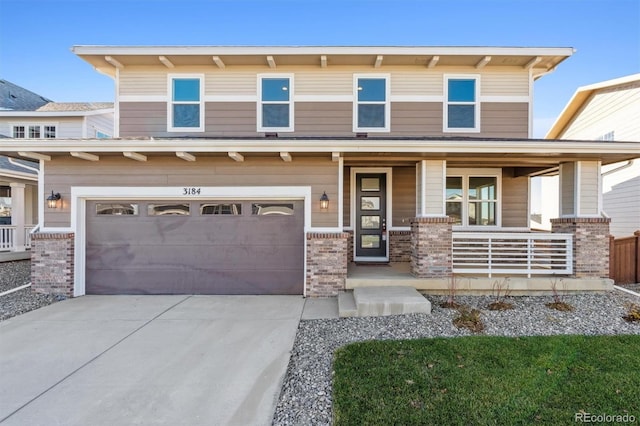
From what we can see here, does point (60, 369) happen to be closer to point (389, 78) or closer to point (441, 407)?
point (441, 407)

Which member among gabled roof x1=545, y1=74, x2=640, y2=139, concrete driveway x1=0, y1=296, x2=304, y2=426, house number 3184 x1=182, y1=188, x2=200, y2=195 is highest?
gabled roof x1=545, y1=74, x2=640, y2=139

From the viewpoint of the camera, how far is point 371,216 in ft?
27.5

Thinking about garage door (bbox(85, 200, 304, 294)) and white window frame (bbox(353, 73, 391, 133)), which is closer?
garage door (bbox(85, 200, 304, 294))

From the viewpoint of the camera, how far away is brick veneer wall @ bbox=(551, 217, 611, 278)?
6293mm

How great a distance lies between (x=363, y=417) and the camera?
8.45 ft

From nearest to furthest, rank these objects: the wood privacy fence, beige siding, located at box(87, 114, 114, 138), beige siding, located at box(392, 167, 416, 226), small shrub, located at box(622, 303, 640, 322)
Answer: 1. small shrub, located at box(622, 303, 640, 322)
2. the wood privacy fence
3. beige siding, located at box(392, 167, 416, 226)
4. beige siding, located at box(87, 114, 114, 138)

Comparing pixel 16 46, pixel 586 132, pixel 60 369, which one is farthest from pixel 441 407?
pixel 16 46

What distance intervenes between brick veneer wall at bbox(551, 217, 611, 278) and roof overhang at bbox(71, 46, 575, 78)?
14.5 ft

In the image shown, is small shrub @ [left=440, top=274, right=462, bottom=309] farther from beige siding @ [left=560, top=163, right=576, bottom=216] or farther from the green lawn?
beige siding @ [left=560, top=163, right=576, bottom=216]

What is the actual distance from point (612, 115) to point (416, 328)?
12.6m

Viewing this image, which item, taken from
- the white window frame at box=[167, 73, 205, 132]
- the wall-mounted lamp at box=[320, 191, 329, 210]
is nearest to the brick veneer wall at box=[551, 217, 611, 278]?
the wall-mounted lamp at box=[320, 191, 329, 210]

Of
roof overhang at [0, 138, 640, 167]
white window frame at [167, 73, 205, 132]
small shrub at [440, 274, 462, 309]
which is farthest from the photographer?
white window frame at [167, 73, 205, 132]

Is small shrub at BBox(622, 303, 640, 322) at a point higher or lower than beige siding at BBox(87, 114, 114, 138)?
lower

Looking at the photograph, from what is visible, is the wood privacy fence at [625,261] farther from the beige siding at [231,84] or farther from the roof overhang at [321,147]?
the beige siding at [231,84]
